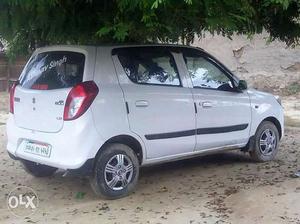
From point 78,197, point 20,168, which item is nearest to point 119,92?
point 78,197

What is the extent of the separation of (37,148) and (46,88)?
0.66m

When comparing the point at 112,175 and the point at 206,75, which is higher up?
the point at 206,75

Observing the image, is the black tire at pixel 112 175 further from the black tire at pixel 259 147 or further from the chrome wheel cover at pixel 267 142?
the chrome wheel cover at pixel 267 142

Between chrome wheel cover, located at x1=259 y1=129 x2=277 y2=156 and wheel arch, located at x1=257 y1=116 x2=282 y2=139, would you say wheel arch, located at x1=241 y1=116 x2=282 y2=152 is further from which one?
chrome wheel cover, located at x1=259 y1=129 x2=277 y2=156

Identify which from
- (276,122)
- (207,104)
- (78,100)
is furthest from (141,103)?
(276,122)

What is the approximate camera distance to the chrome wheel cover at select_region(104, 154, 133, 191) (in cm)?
566

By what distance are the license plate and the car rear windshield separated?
2.01 ft

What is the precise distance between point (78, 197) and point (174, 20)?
2.42 metres

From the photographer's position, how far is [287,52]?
54.7ft

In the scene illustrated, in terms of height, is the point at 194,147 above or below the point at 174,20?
below

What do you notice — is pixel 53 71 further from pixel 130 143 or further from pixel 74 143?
pixel 130 143

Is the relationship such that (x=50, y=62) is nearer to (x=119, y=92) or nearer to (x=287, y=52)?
(x=119, y=92)

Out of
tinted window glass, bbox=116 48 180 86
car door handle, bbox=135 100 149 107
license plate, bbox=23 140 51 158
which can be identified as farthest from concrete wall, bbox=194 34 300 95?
license plate, bbox=23 140 51 158

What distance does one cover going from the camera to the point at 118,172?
5723 mm
